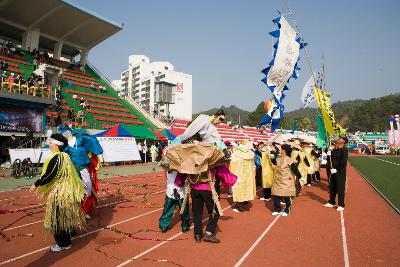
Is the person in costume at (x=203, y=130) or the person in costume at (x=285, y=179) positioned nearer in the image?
the person in costume at (x=203, y=130)

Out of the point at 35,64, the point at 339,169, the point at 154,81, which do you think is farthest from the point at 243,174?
the point at 154,81

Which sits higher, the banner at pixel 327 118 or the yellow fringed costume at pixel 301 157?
the banner at pixel 327 118

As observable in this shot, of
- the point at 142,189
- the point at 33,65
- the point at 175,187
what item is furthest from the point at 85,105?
the point at 175,187

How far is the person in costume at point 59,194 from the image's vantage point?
4.66 meters

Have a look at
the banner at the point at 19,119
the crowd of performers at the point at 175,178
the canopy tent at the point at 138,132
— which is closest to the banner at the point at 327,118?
the crowd of performers at the point at 175,178

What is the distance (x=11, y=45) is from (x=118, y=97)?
1049cm

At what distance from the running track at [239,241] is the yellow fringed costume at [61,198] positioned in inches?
16.5

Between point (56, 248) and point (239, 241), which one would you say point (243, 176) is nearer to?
point (239, 241)

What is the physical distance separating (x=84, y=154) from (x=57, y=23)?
29.5 m

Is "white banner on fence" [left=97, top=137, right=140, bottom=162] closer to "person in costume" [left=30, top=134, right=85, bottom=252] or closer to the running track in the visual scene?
the running track

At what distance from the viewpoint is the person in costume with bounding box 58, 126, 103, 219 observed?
632cm

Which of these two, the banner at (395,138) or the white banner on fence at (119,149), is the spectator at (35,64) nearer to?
the white banner on fence at (119,149)

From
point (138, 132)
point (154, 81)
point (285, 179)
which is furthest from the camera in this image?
point (154, 81)

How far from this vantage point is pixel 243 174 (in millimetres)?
7746
